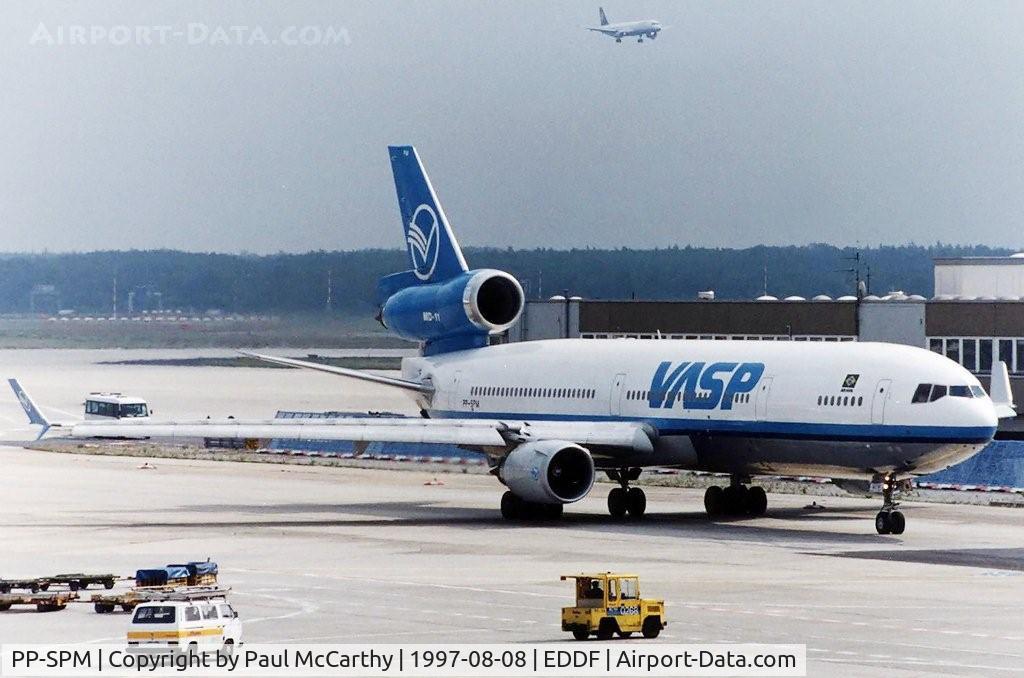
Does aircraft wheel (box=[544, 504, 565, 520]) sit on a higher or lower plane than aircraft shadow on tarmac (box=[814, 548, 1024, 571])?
higher

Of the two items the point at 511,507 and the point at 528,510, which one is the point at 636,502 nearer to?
the point at 528,510

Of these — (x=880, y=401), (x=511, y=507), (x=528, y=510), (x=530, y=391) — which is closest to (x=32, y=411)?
(x=511, y=507)

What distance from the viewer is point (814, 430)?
137 feet

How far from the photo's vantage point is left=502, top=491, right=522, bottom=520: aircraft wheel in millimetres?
45000

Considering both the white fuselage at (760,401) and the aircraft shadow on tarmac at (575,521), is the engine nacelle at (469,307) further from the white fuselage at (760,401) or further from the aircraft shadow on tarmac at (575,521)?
the aircraft shadow on tarmac at (575,521)

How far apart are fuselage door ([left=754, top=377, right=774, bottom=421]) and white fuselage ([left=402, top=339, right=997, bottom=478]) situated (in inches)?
0.9

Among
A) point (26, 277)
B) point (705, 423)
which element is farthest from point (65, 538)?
point (26, 277)

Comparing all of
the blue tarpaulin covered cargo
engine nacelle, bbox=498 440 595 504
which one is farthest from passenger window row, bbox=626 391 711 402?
the blue tarpaulin covered cargo

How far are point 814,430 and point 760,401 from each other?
1.72 meters

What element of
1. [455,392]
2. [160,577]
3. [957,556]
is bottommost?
[160,577]

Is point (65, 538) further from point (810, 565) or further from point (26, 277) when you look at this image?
point (26, 277)

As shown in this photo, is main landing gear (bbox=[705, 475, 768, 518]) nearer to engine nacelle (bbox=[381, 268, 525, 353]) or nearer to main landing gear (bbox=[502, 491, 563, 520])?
main landing gear (bbox=[502, 491, 563, 520])

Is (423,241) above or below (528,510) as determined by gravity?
above

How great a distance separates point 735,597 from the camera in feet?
98.7
